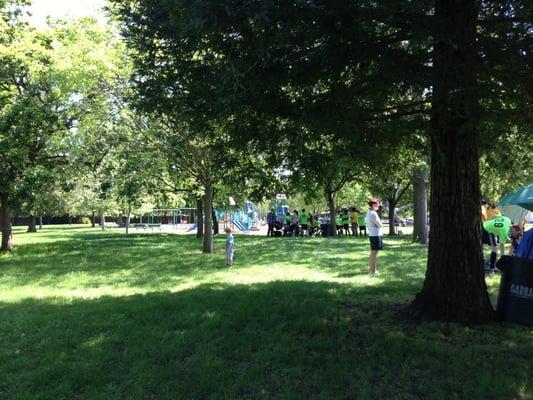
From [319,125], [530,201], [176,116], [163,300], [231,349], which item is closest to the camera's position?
[319,125]

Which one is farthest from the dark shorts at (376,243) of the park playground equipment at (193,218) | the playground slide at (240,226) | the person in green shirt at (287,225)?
the playground slide at (240,226)

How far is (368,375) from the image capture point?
4.82 m

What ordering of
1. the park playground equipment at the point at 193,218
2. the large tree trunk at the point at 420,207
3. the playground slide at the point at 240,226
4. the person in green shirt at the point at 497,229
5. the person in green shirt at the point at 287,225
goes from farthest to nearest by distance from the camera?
the playground slide at the point at 240,226 < the park playground equipment at the point at 193,218 < the person in green shirt at the point at 287,225 < the large tree trunk at the point at 420,207 < the person in green shirt at the point at 497,229

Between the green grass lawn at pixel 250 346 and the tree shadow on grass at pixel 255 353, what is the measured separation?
0.01m

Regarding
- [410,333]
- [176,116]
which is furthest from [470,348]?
[176,116]

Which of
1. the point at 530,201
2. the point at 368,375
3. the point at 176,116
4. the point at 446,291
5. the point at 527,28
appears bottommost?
the point at 368,375

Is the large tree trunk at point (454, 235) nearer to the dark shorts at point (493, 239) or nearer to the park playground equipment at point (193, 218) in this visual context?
the dark shorts at point (493, 239)

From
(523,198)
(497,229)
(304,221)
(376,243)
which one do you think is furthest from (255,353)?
(304,221)

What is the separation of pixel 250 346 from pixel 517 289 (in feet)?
9.34

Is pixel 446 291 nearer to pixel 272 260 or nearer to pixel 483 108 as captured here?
pixel 483 108

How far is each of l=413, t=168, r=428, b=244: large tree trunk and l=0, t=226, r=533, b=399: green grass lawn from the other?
10292 mm

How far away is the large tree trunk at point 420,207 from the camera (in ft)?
64.6

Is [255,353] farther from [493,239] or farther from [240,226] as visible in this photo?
[240,226]

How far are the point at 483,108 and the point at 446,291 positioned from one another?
2444mm
